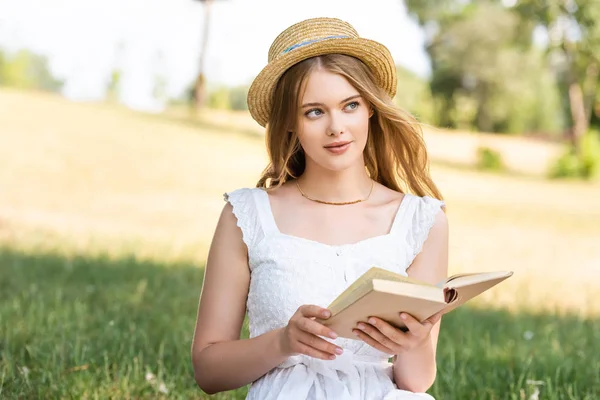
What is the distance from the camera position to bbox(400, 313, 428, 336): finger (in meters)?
1.89

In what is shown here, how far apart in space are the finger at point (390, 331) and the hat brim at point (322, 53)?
85cm

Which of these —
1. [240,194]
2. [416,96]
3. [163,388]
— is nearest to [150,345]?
[163,388]

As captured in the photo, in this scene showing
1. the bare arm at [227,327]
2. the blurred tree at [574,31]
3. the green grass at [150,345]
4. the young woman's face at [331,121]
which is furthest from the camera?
the blurred tree at [574,31]

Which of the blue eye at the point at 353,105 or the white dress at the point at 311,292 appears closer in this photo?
the white dress at the point at 311,292

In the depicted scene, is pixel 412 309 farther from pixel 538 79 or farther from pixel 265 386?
pixel 538 79

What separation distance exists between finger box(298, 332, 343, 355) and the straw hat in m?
0.83

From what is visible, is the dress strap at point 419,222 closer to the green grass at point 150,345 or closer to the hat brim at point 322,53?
the hat brim at point 322,53

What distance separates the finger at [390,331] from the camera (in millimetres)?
1902

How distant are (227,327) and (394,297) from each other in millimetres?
816

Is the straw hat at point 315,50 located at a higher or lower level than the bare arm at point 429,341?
higher

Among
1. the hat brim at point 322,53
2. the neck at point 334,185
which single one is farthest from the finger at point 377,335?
the hat brim at point 322,53

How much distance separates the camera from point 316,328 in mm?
1908

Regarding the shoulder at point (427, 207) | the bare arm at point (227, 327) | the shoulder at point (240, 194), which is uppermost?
the shoulder at point (427, 207)

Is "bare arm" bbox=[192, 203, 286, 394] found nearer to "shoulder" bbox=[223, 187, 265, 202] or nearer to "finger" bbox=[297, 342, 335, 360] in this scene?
"shoulder" bbox=[223, 187, 265, 202]
